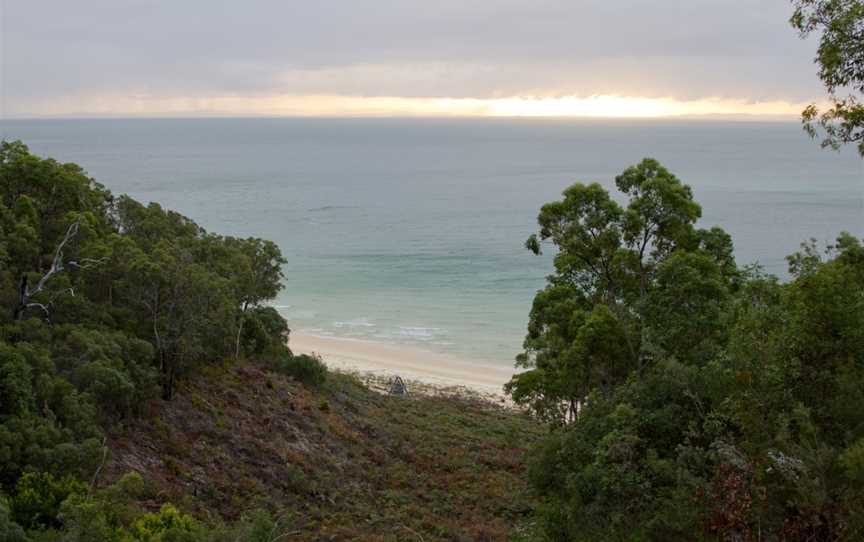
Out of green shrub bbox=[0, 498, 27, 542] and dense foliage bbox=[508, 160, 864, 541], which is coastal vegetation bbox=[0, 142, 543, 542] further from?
dense foliage bbox=[508, 160, 864, 541]

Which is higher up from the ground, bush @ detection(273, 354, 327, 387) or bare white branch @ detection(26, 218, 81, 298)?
bare white branch @ detection(26, 218, 81, 298)

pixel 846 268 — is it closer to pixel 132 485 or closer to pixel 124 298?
pixel 132 485

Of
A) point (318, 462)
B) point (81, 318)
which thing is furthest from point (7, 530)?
point (318, 462)

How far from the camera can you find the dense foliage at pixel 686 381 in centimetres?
956

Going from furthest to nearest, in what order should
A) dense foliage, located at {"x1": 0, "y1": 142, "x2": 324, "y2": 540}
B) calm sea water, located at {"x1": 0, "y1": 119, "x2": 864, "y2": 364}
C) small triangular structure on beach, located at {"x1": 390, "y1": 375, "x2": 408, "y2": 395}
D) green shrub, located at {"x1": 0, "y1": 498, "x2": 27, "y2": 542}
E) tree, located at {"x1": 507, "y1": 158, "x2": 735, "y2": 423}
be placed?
calm sea water, located at {"x1": 0, "y1": 119, "x2": 864, "y2": 364} < small triangular structure on beach, located at {"x1": 390, "y1": 375, "x2": 408, "y2": 395} < tree, located at {"x1": 507, "y1": 158, "x2": 735, "y2": 423} < dense foliage, located at {"x1": 0, "y1": 142, "x2": 324, "y2": 540} < green shrub, located at {"x1": 0, "y1": 498, "x2": 27, "y2": 542}

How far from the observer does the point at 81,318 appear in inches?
775

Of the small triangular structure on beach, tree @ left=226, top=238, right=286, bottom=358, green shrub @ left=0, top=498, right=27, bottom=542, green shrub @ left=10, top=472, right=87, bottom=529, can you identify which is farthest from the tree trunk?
the small triangular structure on beach

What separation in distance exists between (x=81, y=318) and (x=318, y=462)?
24.3ft

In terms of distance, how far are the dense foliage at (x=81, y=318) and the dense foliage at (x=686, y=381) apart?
26.0 ft

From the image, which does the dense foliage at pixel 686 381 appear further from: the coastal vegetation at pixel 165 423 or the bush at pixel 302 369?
the bush at pixel 302 369

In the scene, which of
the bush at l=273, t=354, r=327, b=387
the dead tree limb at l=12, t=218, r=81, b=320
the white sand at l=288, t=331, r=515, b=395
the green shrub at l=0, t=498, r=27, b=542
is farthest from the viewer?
the white sand at l=288, t=331, r=515, b=395

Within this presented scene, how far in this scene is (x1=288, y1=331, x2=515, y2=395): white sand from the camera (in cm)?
4147

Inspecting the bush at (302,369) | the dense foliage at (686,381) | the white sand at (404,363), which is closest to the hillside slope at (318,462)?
the bush at (302,369)

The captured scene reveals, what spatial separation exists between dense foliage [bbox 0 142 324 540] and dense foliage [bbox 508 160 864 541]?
26.0 ft
